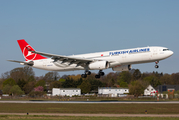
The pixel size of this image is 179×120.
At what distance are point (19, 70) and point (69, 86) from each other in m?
45.8

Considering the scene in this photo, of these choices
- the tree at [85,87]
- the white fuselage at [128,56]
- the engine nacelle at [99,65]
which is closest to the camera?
the white fuselage at [128,56]

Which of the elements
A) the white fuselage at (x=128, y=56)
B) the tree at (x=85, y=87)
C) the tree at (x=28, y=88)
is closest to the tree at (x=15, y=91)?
the tree at (x=28, y=88)

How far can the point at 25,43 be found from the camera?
5828cm

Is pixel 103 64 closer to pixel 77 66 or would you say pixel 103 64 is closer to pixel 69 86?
pixel 77 66

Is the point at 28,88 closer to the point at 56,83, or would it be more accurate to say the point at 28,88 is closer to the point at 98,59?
the point at 56,83

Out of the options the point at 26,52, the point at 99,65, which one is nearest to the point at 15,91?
the point at 26,52

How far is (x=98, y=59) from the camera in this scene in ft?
164

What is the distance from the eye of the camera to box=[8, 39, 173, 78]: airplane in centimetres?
4509

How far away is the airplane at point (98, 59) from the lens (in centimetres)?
4509

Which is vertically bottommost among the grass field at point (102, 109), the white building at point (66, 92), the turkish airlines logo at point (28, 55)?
the grass field at point (102, 109)

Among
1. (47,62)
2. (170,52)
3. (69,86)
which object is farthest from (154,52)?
(69,86)

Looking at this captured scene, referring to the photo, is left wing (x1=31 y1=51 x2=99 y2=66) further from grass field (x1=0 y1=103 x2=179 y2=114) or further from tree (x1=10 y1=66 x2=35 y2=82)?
tree (x1=10 y1=66 x2=35 y2=82)

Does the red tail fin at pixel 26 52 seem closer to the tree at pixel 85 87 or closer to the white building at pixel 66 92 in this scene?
the white building at pixel 66 92

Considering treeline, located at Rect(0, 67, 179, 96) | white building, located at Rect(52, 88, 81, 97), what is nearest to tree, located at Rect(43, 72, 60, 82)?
treeline, located at Rect(0, 67, 179, 96)
